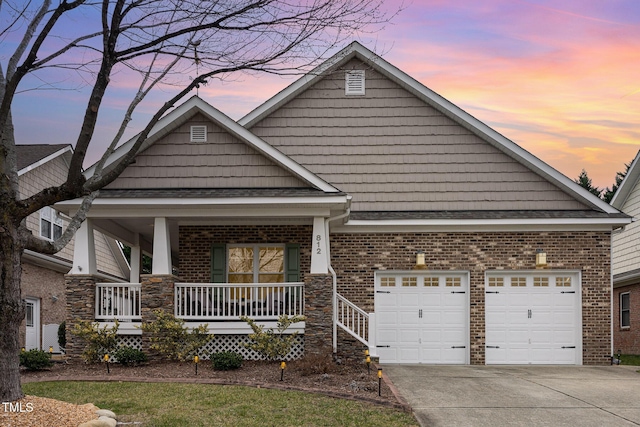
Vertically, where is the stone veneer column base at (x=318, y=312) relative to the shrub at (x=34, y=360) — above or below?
above

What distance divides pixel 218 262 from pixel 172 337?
3177 mm

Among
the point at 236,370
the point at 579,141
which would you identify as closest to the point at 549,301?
the point at 579,141

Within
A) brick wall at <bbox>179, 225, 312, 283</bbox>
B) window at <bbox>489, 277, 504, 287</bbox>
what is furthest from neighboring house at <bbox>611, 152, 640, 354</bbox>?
brick wall at <bbox>179, 225, 312, 283</bbox>

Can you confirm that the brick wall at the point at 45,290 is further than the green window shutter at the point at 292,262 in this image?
Yes

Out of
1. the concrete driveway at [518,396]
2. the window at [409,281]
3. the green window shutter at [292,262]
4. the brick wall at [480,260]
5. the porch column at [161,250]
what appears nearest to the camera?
the concrete driveway at [518,396]

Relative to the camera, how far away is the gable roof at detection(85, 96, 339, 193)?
1600 centimetres

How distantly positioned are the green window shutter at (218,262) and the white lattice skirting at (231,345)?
7.43ft

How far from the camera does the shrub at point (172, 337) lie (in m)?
15.3

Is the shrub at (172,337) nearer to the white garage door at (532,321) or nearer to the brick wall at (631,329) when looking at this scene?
the white garage door at (532,321)

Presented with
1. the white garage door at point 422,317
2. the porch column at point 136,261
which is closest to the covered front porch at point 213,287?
the white garage door at point 422,317

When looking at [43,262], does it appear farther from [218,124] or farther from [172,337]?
[218,124]

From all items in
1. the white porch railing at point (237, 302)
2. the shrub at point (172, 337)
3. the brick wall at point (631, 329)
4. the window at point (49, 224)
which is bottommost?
the brick wall at point (631, 329)

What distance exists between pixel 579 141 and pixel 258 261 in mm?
10425

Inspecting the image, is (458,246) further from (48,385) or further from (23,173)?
(23,173)
